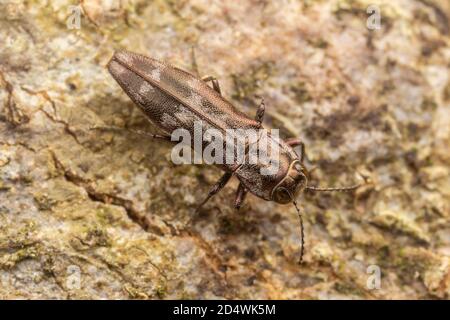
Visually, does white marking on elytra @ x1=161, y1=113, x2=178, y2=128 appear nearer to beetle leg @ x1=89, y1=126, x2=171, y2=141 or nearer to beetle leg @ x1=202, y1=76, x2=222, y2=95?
beetle leg @ x1=89, y1=126, x2=171, y2=141

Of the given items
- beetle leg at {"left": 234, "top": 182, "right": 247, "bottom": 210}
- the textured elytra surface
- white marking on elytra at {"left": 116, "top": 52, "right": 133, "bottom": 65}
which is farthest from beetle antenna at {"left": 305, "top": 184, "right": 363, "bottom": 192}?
white marking on elytra at {"left": 116, "top": 52, "right": 133, "bottom": 65}

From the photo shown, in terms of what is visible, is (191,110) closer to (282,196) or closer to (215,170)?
(215,170)

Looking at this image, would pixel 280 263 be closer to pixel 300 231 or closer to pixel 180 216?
pixel 300 231

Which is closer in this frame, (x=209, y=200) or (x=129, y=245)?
(x=129, y=245)

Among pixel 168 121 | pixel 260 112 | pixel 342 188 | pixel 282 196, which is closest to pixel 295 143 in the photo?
A: pixel 260 112
